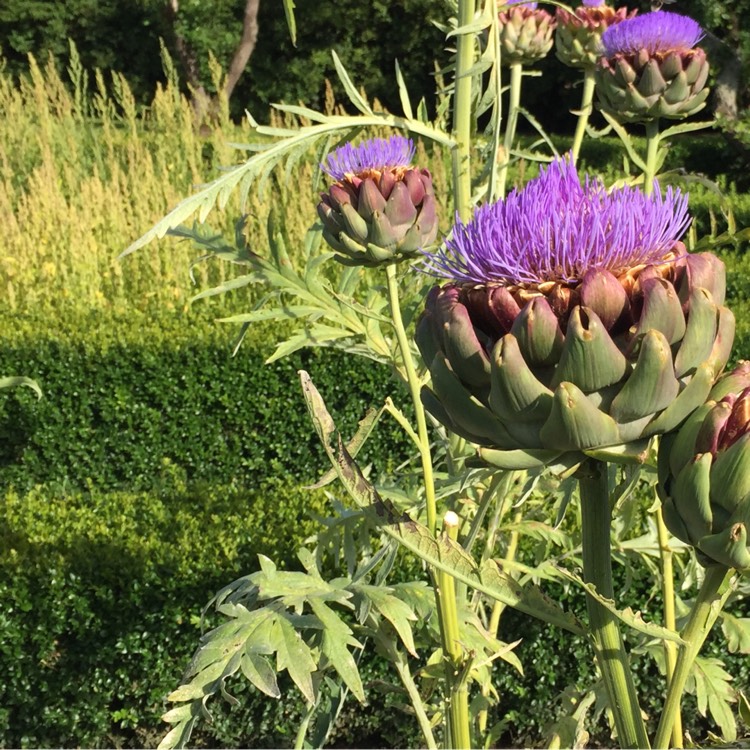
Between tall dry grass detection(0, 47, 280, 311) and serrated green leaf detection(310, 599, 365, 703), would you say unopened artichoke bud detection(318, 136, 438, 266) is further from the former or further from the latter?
tall dry grass detection(0, 47, 280, 311)

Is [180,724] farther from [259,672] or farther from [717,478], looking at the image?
[717,478]

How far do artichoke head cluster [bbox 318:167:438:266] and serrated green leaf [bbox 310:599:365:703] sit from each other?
0.47 metres

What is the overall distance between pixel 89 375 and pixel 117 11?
30.9ft

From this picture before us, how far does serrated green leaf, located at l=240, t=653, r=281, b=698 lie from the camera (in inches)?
29.6

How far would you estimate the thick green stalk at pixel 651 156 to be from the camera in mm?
1214

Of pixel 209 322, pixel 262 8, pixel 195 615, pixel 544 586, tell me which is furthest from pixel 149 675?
pixel 262 8

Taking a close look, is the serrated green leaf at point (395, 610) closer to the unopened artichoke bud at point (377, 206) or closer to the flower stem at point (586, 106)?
the unopened artichoke bud at point (377, 206)

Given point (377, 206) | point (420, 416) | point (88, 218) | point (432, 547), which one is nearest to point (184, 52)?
point (88, 218)

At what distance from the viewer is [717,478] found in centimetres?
51

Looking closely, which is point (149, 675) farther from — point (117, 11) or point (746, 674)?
point (117, 11)

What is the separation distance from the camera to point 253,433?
2494 mm

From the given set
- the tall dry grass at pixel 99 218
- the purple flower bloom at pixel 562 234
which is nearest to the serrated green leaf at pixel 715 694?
the purple flower bloom at pixel 562 234

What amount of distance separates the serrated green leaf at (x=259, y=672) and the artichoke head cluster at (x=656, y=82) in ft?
3.68

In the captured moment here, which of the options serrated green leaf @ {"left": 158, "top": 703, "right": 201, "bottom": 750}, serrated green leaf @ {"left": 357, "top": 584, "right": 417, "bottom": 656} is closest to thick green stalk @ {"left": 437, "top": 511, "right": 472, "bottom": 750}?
serrated green leaf @ {"left": 357, "top": 584, "right": 417, "bottom": 656}
